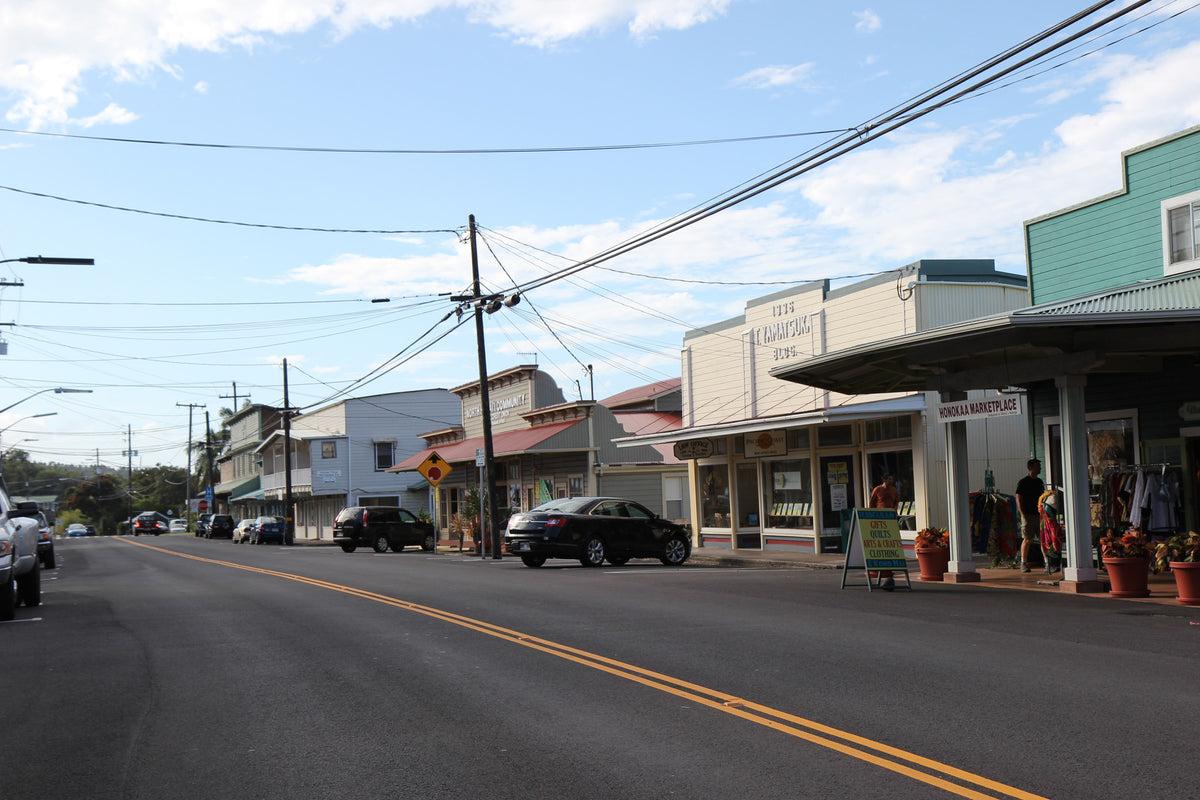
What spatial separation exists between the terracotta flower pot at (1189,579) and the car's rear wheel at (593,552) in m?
13.2

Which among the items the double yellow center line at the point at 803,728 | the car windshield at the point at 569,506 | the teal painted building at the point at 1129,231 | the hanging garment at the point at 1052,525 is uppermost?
the teal painted building at the point at 1129,231

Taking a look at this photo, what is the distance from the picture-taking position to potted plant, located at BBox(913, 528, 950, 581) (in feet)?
60.1

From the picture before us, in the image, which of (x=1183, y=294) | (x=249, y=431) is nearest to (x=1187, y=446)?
(x=1183, y=294)

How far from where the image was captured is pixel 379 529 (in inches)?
1587

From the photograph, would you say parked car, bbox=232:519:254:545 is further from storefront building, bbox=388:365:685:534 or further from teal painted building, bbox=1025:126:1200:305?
teal painted building, bbox=1025:126:1200:305

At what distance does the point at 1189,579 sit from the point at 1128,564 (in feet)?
3.10

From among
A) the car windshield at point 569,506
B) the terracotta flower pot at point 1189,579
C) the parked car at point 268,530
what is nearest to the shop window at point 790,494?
the car windshield at point 569,506

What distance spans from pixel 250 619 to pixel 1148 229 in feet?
49.2

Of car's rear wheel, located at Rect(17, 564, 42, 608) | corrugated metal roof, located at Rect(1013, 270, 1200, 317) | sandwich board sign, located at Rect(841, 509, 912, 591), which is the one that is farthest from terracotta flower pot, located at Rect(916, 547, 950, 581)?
car's rear wheel, located at Rect(17, 564, 42, 608)

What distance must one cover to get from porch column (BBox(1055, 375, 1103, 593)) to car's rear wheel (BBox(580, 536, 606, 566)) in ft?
36.9

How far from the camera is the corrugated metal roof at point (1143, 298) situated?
53.2 ft

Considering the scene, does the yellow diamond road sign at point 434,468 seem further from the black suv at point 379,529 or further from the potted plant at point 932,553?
the potted plant at point 932,553

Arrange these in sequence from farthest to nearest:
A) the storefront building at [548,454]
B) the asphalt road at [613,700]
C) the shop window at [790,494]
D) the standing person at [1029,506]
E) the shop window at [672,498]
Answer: the shop window at [672,498]
the storefront building at [548,454]
the shop window at [790,494]
the standing person at [1029,506]
the asphalt road at [613,700]

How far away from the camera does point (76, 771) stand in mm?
6664
